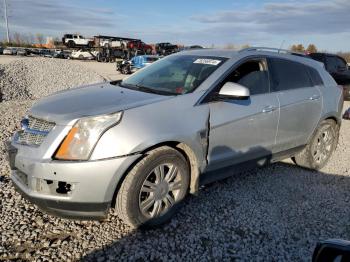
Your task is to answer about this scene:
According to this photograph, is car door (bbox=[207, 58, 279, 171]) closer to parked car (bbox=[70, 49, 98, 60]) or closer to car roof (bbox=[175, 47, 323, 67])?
car roof (bbox=[175, 47, 323, 67])

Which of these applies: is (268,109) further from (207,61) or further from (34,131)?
(34,131)

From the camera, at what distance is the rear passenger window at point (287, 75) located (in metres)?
4.55

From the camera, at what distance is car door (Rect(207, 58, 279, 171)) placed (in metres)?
3.70

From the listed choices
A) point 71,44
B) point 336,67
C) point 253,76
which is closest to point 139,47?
point 71,44

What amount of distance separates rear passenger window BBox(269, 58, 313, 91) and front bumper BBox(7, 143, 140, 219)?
2.44 meters

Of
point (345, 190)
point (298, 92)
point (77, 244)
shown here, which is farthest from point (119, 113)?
point (345, 190)

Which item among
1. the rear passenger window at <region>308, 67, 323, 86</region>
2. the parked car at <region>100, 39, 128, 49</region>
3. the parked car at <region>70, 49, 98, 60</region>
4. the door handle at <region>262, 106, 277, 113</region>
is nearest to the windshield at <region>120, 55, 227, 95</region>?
the door handle at <region>262, 106, 277, 113</region>

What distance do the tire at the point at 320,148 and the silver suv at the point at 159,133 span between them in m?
0.43

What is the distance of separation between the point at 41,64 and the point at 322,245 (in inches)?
644

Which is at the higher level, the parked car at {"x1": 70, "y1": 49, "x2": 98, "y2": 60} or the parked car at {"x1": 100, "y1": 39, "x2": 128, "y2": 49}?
the parked car at {"x1": 100, "y1": 39, "x2": 128, "y2": 49}

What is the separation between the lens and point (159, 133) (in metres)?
3.16

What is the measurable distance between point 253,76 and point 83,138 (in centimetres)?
235

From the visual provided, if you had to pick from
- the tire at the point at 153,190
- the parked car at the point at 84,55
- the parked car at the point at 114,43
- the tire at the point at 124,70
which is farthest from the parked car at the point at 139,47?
the tire at the point at 153,190

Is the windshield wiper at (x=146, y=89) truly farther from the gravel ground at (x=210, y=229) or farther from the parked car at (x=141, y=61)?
the parked car at (x=141, y=61)
